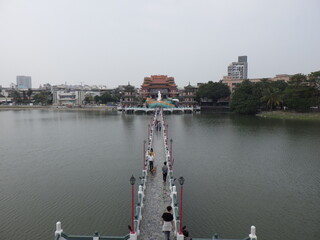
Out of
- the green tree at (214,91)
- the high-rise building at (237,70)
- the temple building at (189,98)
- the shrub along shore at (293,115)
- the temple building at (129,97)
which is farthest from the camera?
the high-rise building at (237,70)

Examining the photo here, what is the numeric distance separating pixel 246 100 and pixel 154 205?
5983cm

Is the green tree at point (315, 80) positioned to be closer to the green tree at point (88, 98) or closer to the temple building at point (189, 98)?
the temple building at point (189, 98)

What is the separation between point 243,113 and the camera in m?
69.8

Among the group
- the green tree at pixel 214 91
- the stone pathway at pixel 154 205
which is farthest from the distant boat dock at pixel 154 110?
the stone pathway at pixel 154 205

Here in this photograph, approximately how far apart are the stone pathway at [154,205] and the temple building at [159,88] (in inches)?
2872

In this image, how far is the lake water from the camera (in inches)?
468

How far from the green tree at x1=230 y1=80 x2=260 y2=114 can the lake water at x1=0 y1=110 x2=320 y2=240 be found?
36.2 metres

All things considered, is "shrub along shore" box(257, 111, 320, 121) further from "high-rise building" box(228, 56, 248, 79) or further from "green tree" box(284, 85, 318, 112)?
"high-rise building" box(228, 56, 248, 79)

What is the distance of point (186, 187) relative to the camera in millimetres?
16453

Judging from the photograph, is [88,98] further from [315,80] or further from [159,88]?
[315,80]

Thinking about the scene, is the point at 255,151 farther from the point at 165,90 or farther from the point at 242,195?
the point at 165,90

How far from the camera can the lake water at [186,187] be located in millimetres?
11898

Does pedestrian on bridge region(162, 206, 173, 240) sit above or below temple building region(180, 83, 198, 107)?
below

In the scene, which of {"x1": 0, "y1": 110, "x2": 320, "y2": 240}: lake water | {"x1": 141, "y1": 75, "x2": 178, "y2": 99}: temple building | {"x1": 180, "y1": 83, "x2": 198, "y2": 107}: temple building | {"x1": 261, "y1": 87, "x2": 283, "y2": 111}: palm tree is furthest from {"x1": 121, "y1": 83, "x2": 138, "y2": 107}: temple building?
{"x1": 0, "y1": 110, "x2": 320, "y2": 240}: lake water
